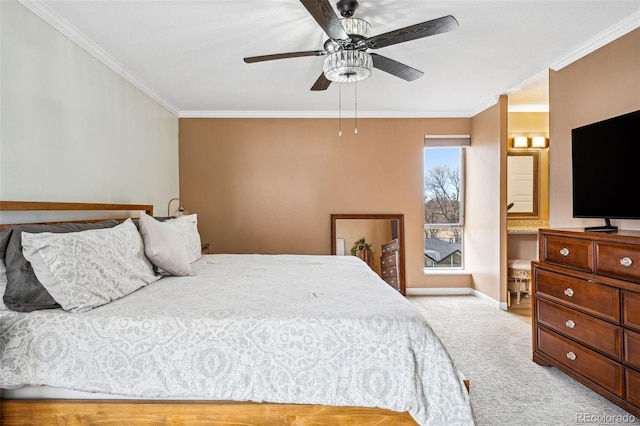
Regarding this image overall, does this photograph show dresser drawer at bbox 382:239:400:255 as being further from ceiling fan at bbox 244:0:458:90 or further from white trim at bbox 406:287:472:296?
ceiling fan at bbox 244:0:458:90

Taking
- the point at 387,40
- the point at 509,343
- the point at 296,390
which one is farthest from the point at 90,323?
the point at 509,343

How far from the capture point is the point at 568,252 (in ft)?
8.04

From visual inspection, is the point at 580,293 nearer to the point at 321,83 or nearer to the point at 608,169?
the point at 608,169

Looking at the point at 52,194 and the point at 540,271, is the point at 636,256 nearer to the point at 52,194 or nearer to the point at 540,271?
the point at 540,271

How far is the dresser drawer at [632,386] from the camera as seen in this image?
1.93 metres

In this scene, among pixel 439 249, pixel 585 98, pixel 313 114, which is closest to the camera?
pixel 585 98

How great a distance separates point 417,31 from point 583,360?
2.32m

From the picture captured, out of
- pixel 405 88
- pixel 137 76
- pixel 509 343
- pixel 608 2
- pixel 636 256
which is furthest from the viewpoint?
pixel 405 88

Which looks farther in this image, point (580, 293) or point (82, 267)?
point (580, 293)

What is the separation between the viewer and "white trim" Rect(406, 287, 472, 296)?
486 cm

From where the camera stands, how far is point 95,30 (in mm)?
2562

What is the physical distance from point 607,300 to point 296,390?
1.96 meters

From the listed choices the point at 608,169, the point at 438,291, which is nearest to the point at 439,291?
the point at 438,291

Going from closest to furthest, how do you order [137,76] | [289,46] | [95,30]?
1. [95,30]
2. [289,46]
3. [137,76]
